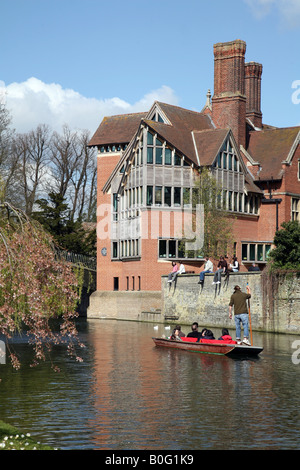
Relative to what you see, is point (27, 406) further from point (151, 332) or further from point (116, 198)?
point (116, 198)

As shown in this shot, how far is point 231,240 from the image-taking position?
56.5m

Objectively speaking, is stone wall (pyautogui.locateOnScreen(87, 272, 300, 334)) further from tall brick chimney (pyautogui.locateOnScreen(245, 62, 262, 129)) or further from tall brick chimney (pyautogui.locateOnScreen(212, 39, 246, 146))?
tall brick chimney (pyautogui.locateOnScreen(245, 62, 262, 129))

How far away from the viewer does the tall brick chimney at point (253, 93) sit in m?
73.8

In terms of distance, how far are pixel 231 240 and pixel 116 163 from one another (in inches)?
542

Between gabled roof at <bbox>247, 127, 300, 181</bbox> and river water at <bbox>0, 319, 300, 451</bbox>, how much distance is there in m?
32.8

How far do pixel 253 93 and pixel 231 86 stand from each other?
34.2 ft

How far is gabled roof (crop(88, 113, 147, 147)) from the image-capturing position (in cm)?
6406

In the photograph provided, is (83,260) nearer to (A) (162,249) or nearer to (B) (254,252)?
(A) (162,249)

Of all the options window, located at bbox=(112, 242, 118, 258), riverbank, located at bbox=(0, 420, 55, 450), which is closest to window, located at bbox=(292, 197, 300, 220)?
window, located at bbox=(112, 242, 118, 258)

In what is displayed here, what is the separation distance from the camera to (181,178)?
188ft

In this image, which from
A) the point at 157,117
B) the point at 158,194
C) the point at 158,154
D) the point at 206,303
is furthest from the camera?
the point at 157,117

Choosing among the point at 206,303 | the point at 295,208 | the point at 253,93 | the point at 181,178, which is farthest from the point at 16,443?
the point at 253,93

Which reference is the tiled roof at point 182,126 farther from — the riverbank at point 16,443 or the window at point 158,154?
the riverbank at point 16,443

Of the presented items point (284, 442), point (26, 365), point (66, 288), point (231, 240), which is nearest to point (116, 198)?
point (231, 240)
